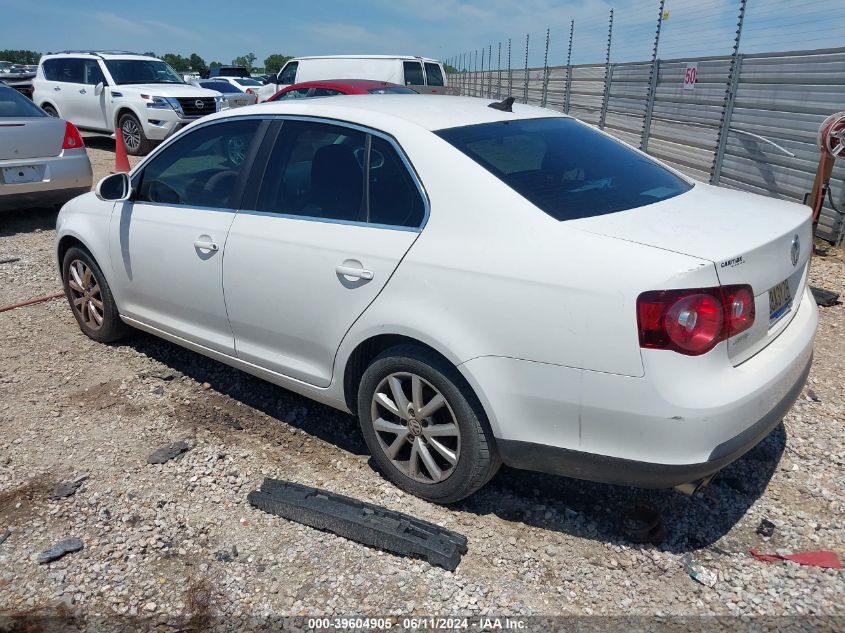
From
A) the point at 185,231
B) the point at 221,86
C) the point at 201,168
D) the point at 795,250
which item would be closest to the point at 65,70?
the point at 221,86

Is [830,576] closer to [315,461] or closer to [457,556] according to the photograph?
[457,556]

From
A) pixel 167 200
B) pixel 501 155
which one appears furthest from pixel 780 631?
pixel 167 200

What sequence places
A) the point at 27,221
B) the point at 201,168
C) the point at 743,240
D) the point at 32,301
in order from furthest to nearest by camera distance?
1. the point at 27,221
2. the point at 32,301
3. the point at 201,168
4. the point at 743,240

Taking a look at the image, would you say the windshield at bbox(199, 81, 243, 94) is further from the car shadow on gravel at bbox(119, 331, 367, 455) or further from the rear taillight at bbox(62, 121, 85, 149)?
the car shadow on gravel at bbox(119, 331, 367, 455)

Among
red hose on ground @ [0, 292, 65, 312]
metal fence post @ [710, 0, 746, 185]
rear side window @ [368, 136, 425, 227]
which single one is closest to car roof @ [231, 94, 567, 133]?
rear side window @ [368, 136, 425, 227]

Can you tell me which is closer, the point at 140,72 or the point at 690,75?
the point at 690,75

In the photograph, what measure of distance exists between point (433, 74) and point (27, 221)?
462 inches

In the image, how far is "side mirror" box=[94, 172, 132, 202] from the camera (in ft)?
14.0

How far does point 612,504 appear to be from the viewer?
3.13m

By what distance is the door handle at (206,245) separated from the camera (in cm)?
364

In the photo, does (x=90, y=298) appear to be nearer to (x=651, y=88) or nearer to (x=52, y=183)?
(x=52, y=183)

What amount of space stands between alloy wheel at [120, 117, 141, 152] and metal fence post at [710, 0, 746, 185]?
34.7 feet

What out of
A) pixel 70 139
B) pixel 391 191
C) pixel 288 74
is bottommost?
pixel 70 139

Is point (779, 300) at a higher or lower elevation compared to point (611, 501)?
higher
